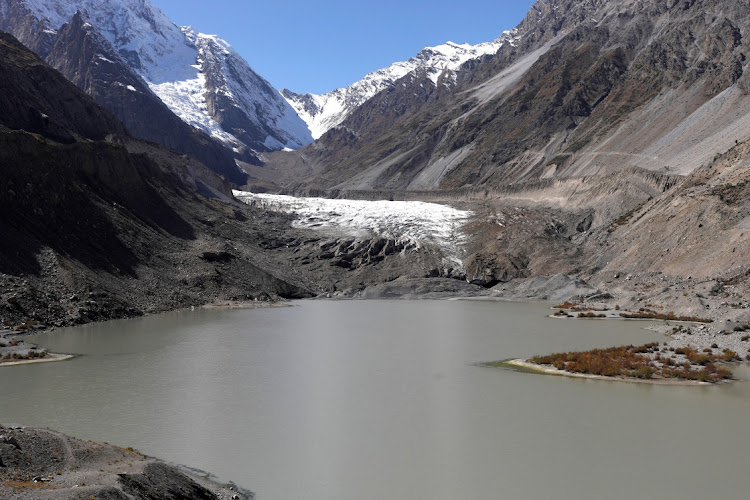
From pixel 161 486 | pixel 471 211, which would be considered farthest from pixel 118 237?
pixel 471 211

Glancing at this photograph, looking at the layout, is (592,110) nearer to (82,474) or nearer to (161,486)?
(161,486)

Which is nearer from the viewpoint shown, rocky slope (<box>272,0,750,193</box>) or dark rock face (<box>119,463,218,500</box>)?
dark rock face (<box>119,463,218,500</box>)

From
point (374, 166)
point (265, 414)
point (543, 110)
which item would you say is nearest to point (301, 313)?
point (265, 414)

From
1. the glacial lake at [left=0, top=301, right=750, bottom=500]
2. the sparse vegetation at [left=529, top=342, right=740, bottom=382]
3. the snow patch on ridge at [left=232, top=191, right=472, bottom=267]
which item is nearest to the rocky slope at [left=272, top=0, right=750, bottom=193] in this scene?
the snow patch on ridge at [left=232, top=191, right=472, bottom=267]

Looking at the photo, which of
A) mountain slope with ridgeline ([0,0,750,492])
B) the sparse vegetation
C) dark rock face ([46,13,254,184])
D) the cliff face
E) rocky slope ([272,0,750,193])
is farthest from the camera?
dark rock face ([46,13,254,184])

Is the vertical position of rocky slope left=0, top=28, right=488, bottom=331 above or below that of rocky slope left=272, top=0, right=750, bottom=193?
below

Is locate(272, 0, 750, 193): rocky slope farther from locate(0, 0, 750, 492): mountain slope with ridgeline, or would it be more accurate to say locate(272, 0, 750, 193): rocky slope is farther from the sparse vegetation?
the sparse vegetation

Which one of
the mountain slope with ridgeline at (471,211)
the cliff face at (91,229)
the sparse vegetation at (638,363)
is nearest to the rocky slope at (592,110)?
the mountain slope with ridgeline at (471,211)

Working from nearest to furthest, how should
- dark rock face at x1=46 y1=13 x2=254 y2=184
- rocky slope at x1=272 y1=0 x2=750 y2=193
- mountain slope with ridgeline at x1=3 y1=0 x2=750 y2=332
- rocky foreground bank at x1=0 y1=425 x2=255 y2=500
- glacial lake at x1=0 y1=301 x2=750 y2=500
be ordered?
rocky foreground bank at x1=0 y1=425 x2=255 y2=500 → glacial lake at x1=0 y1=301 x2=750 y2=500 → mountain slope with ridgeline at x1=3 y1=0 x2=750 y2=332 → rocky slope at x1=272 y1=0 x2=750 y2=193 → dark rock face at x1=46 y1=13 x2=254 y2=184
